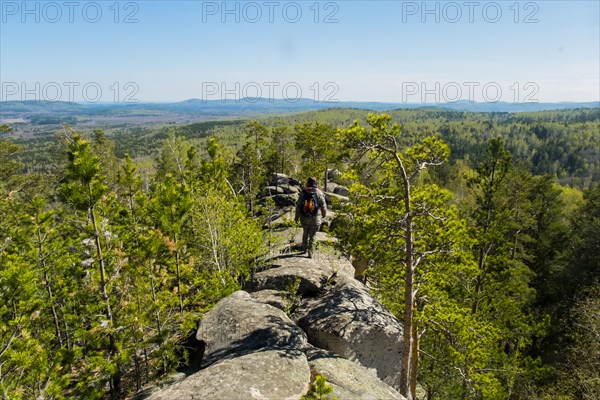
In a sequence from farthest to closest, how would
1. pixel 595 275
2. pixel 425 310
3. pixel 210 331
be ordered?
pixel 595 275
pixel 425 310
pixel 210 331

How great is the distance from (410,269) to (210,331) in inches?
254

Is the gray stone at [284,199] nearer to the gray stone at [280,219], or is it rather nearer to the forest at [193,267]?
the gray stone at [280,219]

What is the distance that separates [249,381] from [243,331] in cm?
325

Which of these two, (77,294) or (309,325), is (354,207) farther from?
(77,294)

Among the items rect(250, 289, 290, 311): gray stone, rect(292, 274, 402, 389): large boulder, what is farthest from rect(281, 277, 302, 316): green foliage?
rect(292, 274, 402, 389): large boulder

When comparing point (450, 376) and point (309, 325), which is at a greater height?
point (309, 325)

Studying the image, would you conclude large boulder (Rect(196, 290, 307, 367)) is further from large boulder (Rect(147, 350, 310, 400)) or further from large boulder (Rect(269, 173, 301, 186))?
large boulder (Rect(269, 173, 301, 186))

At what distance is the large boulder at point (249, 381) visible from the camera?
24.1 ft

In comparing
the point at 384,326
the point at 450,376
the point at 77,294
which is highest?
the point at 77,294

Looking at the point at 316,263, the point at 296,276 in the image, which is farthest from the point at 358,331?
the point at 316,263

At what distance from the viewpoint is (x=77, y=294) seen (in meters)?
11.1

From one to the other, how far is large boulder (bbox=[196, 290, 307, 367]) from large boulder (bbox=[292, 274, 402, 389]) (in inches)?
51.5

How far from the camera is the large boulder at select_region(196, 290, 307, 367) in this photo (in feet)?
33.6

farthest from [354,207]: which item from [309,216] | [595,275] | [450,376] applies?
[595,275]
